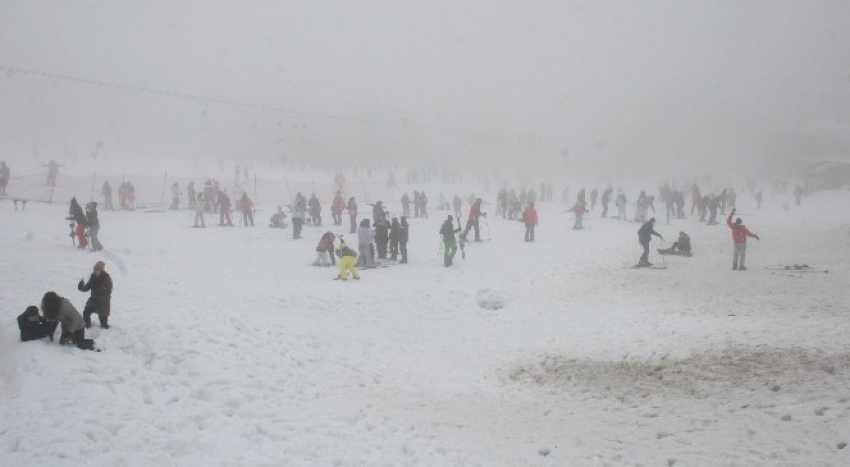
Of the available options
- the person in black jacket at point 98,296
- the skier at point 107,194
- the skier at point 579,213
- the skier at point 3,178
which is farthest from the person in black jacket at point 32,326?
the skier at point 3,178

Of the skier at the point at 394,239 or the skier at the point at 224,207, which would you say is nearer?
the skier at the point at 394,239

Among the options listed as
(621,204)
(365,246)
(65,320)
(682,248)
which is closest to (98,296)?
(65,320)

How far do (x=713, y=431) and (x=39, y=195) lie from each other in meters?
38.0

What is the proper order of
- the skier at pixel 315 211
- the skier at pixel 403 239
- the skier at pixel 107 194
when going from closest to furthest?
the skier at pixel 403 239 < the skier at pixel 315 211 < the skier at pixel 107 194

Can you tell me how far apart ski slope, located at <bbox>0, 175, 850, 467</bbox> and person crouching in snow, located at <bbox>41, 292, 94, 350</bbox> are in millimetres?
267

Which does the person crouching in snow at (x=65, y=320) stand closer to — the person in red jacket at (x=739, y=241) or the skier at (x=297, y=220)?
the skier at (x=297, y=220)

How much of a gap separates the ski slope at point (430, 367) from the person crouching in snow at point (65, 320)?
0.27m

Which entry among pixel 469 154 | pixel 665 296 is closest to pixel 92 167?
pixel 665 296

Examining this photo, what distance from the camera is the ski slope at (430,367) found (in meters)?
6.99

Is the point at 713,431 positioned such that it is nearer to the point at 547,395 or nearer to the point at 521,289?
the point at 547,395

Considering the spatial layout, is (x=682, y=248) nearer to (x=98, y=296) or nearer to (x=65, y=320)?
(x=98, y=296)

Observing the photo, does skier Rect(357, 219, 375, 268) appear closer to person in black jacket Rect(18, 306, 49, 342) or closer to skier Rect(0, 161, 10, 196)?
person in black jacket Rect(18, 306, 49, 342)

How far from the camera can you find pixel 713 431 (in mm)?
7473

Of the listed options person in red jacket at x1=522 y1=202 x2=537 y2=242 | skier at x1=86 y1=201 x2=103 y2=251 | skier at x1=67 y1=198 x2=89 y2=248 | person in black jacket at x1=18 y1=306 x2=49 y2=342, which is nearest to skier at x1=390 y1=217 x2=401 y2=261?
person in red jacket at x1=522 y1=202 x2=537 y2=242
